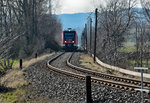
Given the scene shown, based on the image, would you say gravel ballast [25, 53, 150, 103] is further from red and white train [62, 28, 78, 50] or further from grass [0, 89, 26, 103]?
red and white train [62, 28, 78, 50]

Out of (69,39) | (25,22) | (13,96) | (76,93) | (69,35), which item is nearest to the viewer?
(76,93)

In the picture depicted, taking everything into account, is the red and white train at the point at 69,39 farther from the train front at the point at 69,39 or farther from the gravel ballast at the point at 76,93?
the gravel ballast at the point at 76,93

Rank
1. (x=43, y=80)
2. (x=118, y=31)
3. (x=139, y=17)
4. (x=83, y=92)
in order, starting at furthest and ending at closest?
(x=118, y=31), (x=139, y=17), (x=43, y=80), (x=83, y=92)

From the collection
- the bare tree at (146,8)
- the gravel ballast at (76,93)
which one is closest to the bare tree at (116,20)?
the bare tree at (146,8)

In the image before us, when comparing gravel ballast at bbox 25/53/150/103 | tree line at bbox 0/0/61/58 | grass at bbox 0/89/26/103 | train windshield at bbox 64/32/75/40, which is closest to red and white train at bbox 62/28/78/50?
train windshield at bbox 64/32/75/40

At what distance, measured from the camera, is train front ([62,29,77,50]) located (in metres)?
42.3

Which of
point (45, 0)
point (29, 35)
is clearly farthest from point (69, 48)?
point (45, 0)

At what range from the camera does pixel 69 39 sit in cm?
4272

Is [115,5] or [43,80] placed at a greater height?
[115,5]

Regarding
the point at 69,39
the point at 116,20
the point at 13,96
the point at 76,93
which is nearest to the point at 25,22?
the point at 69,39

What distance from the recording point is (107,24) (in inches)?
1487

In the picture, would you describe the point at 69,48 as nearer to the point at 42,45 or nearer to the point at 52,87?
the point at 42,45

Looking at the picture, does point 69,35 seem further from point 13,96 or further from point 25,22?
point 13,96

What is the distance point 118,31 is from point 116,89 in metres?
26.8
